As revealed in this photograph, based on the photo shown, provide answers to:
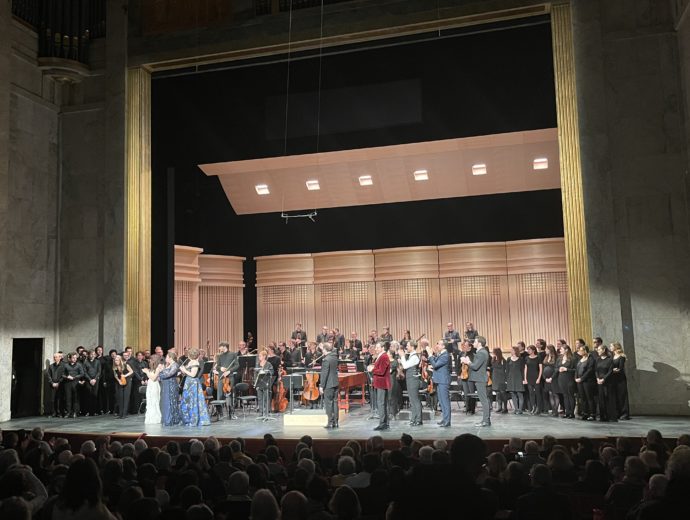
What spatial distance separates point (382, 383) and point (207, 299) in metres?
10.3

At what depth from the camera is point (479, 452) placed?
274 centimetres

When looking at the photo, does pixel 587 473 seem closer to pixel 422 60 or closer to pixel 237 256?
pixel 422 60

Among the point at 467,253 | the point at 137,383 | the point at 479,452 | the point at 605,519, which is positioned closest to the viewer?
the point at 479,452

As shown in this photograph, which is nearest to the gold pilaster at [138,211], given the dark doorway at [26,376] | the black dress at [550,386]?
the dark doorway at [26,376]

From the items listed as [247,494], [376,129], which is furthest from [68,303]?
[247,494]

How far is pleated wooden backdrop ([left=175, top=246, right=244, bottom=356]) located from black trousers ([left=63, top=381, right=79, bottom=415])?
5.34 m

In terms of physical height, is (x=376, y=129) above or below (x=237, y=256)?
above

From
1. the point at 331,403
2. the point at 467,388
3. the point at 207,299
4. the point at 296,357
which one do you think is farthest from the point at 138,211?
the point at 467,388

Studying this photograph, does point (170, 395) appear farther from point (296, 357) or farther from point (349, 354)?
point (349, 354)

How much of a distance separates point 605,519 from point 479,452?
5.72 feet

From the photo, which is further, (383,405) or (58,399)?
(58,399)

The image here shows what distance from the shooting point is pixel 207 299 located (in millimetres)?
19281

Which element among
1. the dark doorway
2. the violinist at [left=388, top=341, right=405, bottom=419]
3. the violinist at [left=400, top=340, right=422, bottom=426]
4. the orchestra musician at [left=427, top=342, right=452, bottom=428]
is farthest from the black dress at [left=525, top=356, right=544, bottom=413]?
the dark doorway

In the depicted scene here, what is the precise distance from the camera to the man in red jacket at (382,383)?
32.8ft
